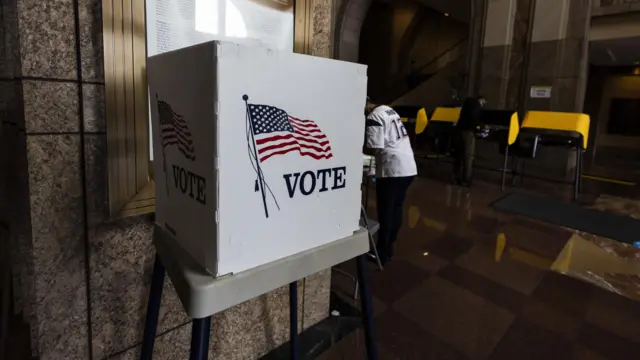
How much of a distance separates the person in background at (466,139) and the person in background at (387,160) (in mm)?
3190

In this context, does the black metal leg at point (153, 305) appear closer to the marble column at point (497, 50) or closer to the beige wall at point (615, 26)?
the marble column at point (497, 50)

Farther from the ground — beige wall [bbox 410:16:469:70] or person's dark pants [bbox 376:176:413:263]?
beige wall [bbox 410:16:469:70]

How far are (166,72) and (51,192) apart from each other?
0.52 m

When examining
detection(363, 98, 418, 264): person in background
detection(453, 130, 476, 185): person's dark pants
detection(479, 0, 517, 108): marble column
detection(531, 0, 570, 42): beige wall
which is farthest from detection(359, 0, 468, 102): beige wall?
detection(363, 98, 418, 264): person in background

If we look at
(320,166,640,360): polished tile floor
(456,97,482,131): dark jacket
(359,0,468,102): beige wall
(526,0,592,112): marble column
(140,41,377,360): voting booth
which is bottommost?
(320,166,640,360): polished tile floor

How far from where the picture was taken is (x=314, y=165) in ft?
2.95

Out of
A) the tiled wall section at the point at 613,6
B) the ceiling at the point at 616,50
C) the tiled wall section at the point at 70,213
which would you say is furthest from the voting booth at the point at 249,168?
the ceiling at the point at 616,50

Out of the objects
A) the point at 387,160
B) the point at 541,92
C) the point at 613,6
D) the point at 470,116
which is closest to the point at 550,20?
the point at 613,6

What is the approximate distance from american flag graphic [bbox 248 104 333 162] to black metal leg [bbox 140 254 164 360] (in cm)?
53

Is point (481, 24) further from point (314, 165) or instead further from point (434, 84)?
point (314, 165)

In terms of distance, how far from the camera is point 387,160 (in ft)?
9.37

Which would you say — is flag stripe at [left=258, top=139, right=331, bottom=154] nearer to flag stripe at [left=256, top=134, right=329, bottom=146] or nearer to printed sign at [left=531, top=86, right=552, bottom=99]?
flag stripe at [left=256, top=134, right=329, bottom=146]

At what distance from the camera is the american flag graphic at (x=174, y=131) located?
0.82 metres

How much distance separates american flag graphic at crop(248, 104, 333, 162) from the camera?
77cm
